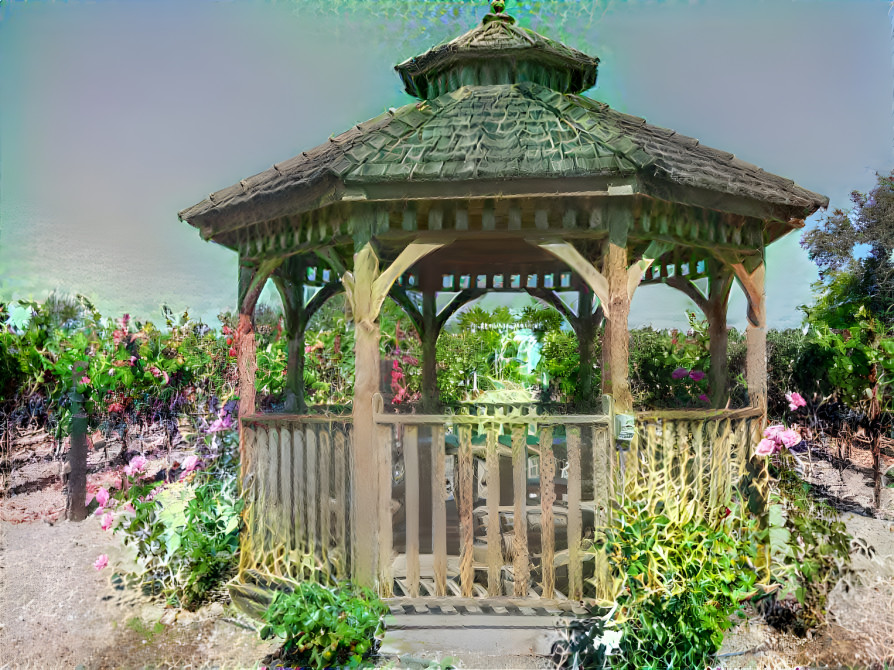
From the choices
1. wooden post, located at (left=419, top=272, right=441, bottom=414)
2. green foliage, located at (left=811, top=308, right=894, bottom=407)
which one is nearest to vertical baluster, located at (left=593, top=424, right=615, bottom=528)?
wooden post, located at (left=419, top=272, right=441, bottom=414)

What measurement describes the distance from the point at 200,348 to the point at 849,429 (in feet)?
37.4

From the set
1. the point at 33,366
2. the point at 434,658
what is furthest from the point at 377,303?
the point at 33,366

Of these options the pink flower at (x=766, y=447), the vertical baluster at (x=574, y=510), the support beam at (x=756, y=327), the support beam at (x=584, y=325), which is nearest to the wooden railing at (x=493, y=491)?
the vertical baluster at (x=574, y=510)

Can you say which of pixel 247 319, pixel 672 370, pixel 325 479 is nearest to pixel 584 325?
pixel 672 370

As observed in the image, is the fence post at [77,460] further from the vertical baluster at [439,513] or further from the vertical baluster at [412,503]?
the vertical baluster at [439,513]

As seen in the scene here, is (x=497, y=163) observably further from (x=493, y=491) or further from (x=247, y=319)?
(x=247, y=319)

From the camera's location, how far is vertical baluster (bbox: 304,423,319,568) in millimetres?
5410

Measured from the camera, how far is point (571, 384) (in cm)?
1257

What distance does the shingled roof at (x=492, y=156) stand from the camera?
15.8 ft

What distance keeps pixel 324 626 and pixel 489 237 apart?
3.41 meters

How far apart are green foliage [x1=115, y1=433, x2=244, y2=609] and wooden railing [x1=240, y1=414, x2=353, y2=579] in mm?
330

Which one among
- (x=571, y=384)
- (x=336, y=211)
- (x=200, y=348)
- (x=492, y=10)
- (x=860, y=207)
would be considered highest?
(x=492, y=10)

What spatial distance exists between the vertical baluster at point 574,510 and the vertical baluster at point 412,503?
1.20 meters

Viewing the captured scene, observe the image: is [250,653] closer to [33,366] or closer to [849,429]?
[33,366]
